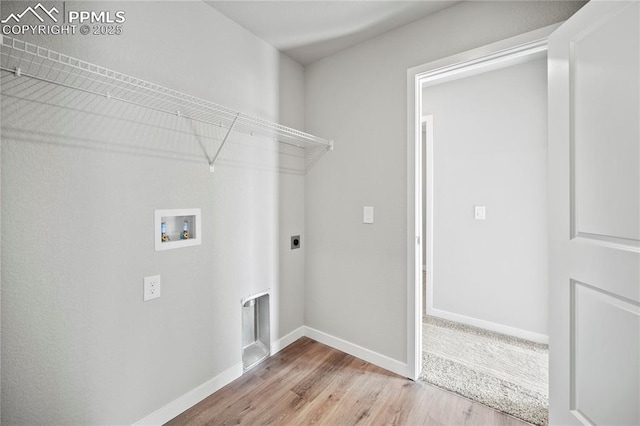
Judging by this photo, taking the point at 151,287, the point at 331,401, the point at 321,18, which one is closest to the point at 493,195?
the point at 321,18

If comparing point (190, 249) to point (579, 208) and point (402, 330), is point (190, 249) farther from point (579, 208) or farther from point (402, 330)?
point (579, 208)

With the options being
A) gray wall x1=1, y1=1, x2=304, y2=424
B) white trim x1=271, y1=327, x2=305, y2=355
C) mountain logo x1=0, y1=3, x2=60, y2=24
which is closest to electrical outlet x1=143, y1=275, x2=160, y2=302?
gray wall x1=1, y1=1, x2=304, y2=424

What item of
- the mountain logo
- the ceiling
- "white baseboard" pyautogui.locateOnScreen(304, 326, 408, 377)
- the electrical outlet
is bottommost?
"white baseboard" pyautogui.locateOnScreen(304, 326, 408, 377)

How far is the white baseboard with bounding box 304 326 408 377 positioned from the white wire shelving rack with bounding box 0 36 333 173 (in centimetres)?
165

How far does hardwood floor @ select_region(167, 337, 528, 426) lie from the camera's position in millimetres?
1592

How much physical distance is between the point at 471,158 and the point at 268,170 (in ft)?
6.48

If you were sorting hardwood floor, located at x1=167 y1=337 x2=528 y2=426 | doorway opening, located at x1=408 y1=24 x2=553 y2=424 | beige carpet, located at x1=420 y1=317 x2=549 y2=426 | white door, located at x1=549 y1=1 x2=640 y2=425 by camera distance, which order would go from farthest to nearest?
doorway opening, located at x1=408 y1=24 x2=553 y2=424 < beige carpet, located at x1=420 y1=317 x2=549 y2=426 < hardwood floor, located at x1=167 y1=337 x2=528 y2=426 < white door, located at x1=549 y1=1 x2=640 y2=425

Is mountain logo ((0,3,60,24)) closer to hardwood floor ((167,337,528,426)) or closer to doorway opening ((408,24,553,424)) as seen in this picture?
hardwood floor ((167,337,528,426))

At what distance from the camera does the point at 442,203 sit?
9.80ft

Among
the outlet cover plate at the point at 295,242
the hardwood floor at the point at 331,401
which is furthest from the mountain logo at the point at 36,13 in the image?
the hardwood floor at the point at 331,401

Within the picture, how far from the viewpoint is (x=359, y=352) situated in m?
2.23

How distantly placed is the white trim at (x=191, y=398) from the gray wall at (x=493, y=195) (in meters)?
2.17

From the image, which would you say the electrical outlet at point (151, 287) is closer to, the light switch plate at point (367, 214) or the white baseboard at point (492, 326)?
the light switch plate at point (367, 214)

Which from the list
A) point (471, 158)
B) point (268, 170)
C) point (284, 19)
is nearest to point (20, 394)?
point (268, 170)
